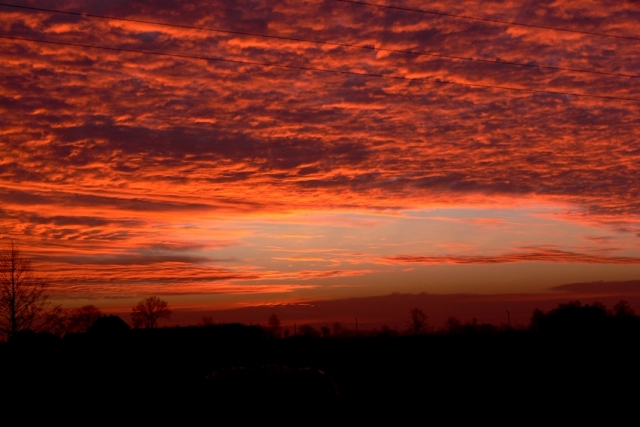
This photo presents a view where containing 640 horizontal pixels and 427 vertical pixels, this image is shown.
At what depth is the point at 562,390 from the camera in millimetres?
21188

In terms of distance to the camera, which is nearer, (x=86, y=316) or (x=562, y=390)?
(x=562, y=390)

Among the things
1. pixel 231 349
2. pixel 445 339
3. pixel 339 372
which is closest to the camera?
pixel 339 372

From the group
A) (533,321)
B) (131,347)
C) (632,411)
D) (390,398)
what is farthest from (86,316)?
(632,411)

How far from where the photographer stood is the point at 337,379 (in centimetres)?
2627

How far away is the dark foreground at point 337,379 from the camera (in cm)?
1086

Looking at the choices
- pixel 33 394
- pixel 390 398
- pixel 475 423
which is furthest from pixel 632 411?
pixel 33 394

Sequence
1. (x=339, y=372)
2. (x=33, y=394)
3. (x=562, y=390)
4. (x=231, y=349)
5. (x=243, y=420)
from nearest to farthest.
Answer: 1. (x=243, y=420)
2. (x=562, y=390)
3. (x=33, y=394)
4. (x=339, y=372)
5. (x=231, y=349)

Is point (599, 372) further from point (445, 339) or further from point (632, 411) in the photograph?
point (445, 339)

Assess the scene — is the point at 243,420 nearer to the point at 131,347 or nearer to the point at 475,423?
the point at 475,423

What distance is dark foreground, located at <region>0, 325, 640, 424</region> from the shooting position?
10.9m

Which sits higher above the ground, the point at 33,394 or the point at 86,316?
the point at 86,316

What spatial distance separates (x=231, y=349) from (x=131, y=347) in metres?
7.01

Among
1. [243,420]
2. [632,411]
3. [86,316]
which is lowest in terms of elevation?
[632,411]

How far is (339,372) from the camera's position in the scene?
28.6 meters
